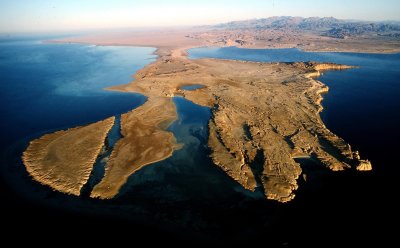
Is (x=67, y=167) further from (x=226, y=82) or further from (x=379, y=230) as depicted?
(x=226, y=82)

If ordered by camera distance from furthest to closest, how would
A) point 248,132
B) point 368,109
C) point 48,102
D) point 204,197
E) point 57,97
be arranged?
point 57,97, point 48,102, point 368,109, point 248,132, point 204,197

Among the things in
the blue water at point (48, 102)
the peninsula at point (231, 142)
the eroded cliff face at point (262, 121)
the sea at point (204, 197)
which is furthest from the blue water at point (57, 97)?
the eroded cliff face at point (262, 121)

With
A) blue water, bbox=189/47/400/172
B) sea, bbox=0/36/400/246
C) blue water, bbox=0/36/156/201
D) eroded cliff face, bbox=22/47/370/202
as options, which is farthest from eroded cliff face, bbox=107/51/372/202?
blue water, bbox=0/36/156/201

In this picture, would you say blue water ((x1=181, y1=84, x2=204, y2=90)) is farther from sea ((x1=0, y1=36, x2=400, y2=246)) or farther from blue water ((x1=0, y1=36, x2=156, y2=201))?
sea ((x1=0, y1=36, x2=400, y2=246))

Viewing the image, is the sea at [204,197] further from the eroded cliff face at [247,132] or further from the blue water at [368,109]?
the eroded cliff face at [247,132]

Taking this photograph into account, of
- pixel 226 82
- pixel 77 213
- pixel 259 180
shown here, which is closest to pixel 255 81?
pixel 226 82

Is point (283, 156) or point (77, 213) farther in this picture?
point (283, 156)

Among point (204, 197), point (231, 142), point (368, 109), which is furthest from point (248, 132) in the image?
point (368, 109)

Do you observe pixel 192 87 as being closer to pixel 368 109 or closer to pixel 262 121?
pixel 262 121
